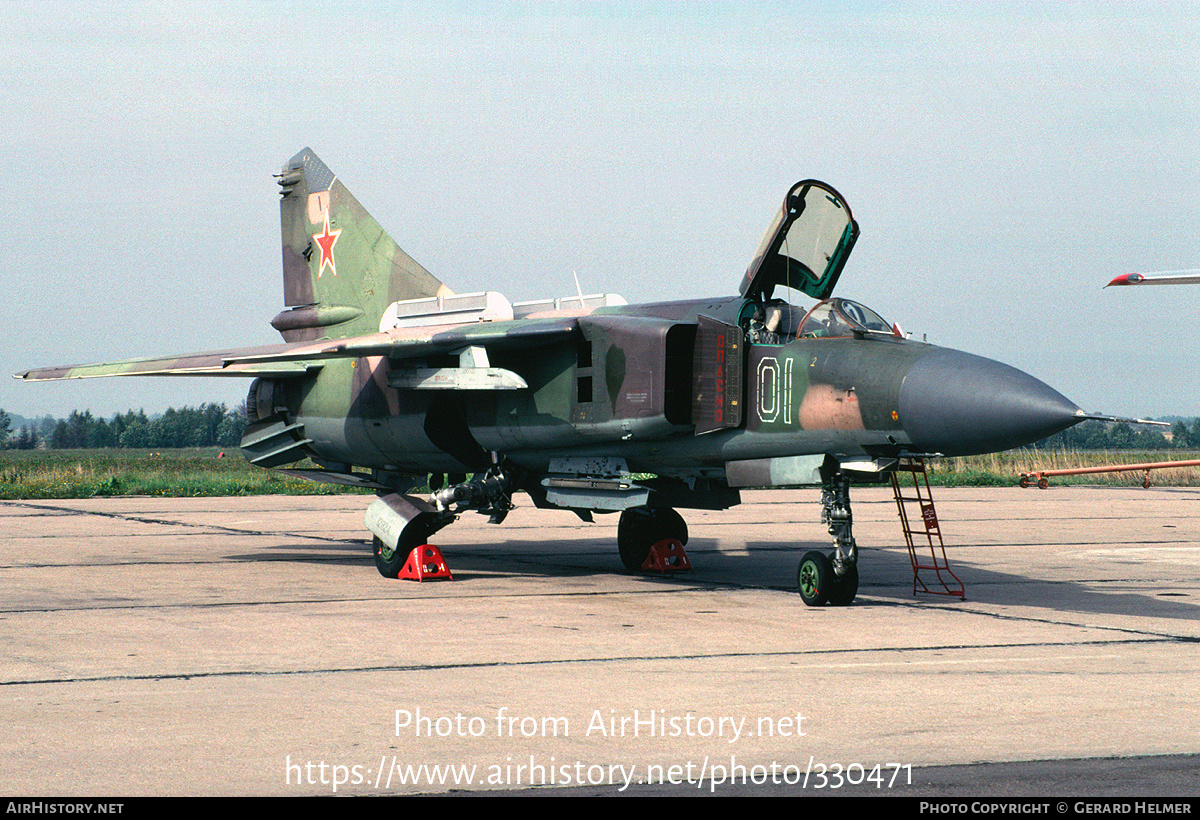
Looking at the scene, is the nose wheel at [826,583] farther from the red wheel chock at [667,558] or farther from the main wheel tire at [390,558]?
the main wheel tire at [390,558]

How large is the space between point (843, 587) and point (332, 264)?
→ 935 cm

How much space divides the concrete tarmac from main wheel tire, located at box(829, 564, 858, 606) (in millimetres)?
403

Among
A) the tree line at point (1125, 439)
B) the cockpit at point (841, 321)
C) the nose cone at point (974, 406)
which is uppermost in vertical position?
the cockpit at point (841, 321)

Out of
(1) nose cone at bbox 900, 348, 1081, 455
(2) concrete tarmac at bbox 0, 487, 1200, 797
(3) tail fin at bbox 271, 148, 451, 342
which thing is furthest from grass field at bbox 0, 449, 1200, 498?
(1) nose cone at bbox 900, 348, 1081, 455

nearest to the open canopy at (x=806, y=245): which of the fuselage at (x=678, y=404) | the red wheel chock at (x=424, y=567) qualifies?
the fuselage at (x=678, y=404)

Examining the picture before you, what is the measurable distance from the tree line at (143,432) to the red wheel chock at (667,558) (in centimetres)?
10650

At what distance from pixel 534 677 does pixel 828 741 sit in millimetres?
2436

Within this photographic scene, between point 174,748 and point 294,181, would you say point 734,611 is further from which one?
point 294,181

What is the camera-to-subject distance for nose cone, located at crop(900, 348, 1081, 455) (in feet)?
32.6

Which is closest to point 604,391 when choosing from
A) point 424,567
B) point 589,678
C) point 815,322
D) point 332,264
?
point 815,322

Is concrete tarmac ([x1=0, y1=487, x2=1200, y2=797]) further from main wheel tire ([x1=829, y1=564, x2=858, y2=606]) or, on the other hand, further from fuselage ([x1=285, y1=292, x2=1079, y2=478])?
fuselage ([x1=285, y1=292, x2=1079, y2=478])

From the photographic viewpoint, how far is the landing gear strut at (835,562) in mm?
11477

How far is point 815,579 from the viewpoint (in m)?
11.7

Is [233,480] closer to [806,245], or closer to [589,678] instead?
[806,245]
